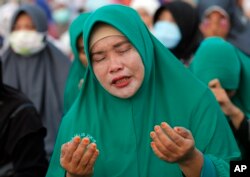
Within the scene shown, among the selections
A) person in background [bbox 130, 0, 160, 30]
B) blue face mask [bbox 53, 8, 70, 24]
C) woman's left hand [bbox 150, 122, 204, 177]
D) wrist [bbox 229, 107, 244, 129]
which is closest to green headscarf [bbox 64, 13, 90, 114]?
wrist [bbox 229, 107, 244, 129]

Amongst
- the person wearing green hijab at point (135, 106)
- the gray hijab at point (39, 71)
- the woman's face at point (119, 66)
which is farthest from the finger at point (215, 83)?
the gray hijab at point (39, 71)

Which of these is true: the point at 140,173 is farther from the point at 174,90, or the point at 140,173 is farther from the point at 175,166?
the point at 174,90

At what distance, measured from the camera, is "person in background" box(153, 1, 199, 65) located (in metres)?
5.79

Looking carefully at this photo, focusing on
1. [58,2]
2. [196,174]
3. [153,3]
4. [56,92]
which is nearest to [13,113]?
[196,174]

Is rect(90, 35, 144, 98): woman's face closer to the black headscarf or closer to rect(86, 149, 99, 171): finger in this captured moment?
rect(86, 149, 99, 171): finger

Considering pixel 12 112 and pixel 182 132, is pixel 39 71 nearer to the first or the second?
pixel 12 112

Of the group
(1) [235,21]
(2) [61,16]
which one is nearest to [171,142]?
(1) [235,21]

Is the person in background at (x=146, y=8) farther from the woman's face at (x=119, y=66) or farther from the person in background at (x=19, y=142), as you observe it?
the woman's face at (x=119, y=66)

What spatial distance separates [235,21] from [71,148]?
4483 millimetres

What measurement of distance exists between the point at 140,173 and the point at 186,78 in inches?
19.7

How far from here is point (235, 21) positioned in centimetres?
699

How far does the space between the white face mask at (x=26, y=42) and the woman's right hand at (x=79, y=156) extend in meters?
3.25

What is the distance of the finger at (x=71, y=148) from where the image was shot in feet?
9.11

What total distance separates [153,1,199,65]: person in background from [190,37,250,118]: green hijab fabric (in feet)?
3.97
